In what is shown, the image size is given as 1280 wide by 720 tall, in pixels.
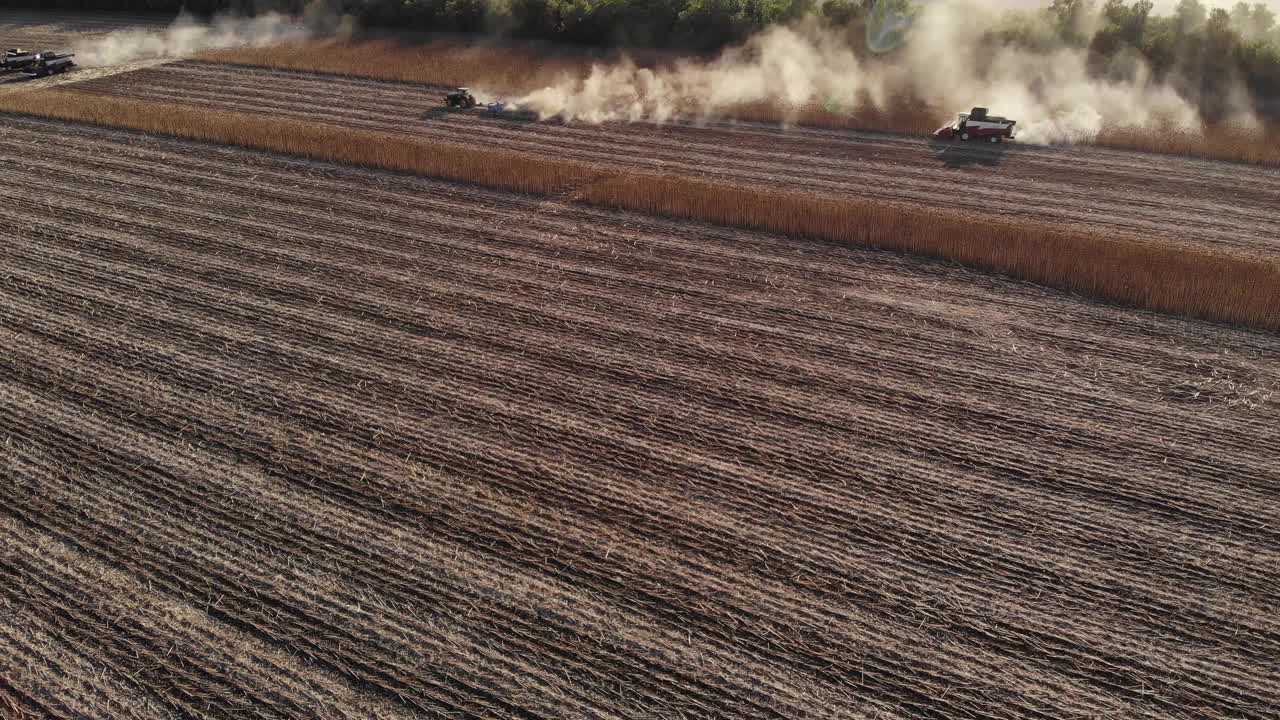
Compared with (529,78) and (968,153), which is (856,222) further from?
(529,78)

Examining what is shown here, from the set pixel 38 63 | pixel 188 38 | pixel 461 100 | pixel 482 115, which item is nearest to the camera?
pixel 482 115

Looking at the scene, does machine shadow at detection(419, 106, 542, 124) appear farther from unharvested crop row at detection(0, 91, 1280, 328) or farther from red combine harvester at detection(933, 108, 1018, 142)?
red combine harvester at detection(933, 108, 1018, 142)

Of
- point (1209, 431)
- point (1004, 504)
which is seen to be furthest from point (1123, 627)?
point (1209, 431)

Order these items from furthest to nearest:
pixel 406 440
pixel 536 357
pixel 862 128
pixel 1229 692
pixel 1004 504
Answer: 1. pixel 862 128
2. pixel 536 357
3. pixel 406 440
4. pixel 1004 504
5. pixel 1229 692

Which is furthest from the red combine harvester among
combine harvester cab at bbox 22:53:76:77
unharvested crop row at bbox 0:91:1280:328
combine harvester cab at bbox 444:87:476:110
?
combine harvester cab at bbox 22:53:76:77

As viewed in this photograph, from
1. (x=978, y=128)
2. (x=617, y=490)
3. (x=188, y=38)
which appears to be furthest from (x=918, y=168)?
(x=188, y=38)

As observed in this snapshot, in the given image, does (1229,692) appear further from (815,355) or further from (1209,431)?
(815,355)
